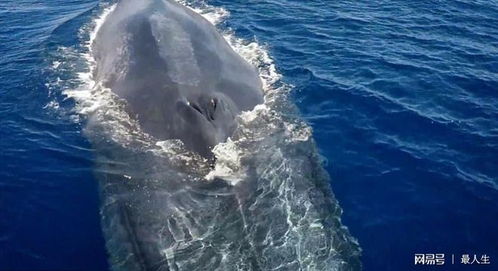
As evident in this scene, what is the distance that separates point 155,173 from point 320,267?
7.30 meters

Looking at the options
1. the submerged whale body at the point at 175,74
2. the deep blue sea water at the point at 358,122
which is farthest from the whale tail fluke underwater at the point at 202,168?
the deep blue sea water at the point at 358,122

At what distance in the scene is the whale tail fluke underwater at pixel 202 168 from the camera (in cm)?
1781

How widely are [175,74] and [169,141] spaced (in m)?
3.61

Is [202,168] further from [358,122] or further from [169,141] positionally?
[358,122]

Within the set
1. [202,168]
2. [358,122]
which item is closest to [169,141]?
[202,168]

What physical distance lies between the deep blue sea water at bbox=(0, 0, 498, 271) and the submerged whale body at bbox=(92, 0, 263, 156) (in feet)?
10.0

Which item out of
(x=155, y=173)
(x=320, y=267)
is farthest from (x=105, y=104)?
(x=320, y=267)

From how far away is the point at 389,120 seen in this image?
1105 inches

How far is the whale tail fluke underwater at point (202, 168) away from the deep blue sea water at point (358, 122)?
1320 millimetres

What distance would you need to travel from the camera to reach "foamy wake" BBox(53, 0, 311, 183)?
68.7 ft

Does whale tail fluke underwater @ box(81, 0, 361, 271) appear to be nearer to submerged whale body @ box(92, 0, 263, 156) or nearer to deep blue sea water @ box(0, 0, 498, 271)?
submerged whale body @ box(92, 0, 263, 156)

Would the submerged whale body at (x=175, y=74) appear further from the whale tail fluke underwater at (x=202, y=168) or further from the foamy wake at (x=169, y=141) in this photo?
the foamy wake at (x=169, y=141)

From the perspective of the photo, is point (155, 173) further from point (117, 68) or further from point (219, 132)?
point (117, 68)

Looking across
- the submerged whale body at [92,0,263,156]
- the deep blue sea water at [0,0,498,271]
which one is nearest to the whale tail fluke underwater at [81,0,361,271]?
the submerged whale body at [92,0,263,156]
